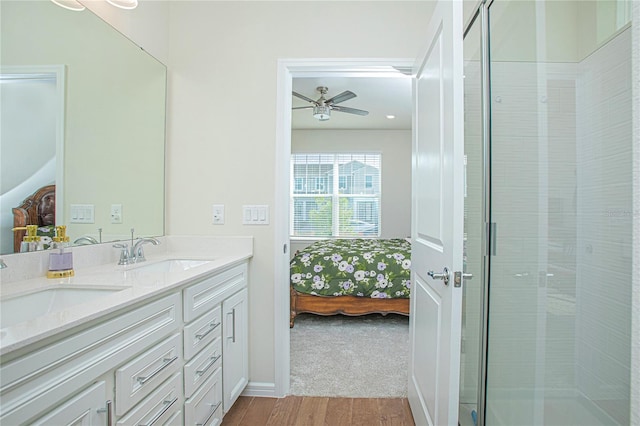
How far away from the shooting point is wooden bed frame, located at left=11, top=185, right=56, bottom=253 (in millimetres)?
1236

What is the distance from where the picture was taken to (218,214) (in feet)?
7.04

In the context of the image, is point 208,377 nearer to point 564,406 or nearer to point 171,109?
point 564,406

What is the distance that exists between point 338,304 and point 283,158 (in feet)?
6.37

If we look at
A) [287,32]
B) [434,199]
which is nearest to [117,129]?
[287,32]

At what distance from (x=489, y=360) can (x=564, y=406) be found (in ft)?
1.40

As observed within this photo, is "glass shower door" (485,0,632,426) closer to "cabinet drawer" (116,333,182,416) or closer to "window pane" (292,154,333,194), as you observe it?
"cabinet drawer" (116,333,182,416)

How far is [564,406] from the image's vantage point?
1071 mm

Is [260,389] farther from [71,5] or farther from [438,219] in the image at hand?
[71,5]

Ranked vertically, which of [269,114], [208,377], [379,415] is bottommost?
[379,415]

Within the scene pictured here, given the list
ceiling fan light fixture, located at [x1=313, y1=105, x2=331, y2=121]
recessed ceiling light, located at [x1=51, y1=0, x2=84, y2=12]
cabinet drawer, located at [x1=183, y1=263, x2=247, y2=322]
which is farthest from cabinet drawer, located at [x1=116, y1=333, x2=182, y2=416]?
ceiling fan light fixture, located at [x1=313, y1=105, x2=331, y2=121]

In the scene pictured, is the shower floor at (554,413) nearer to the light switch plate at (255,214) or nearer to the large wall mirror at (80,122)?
the light switch plate at (255,214)

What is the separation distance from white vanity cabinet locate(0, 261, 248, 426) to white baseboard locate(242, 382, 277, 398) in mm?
253

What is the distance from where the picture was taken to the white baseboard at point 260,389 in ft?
6.84

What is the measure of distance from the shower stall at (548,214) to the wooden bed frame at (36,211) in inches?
73.6
